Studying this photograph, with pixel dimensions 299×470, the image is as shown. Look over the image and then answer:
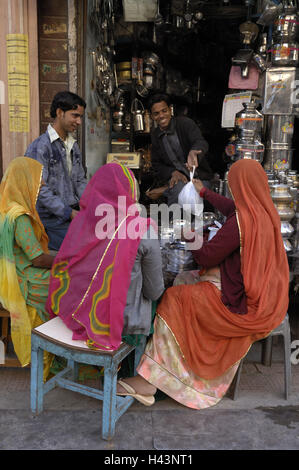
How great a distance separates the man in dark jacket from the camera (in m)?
3.79

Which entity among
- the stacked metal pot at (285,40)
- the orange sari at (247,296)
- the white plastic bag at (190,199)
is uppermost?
the stacked metal pot at (285,40)

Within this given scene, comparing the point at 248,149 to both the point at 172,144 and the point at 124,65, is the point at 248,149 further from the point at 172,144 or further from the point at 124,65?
the point at 124,65

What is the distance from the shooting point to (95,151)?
4.26m

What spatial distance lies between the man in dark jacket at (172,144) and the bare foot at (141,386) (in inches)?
71.3

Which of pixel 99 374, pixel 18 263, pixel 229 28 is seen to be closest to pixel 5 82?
pixel 18 263

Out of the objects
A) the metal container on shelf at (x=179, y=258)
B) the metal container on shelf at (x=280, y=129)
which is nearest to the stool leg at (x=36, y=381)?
the metal container on shelf at (x=179, y=258)

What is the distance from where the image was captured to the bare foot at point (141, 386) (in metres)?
2.28

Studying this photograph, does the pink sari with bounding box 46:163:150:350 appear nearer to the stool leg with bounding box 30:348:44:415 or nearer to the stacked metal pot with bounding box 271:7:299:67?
the stool leg with bounding box 30:348:44:415

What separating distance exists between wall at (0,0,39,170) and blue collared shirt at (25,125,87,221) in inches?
13.3

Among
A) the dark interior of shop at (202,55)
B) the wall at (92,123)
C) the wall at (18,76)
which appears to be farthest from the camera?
the dark interior of shop at (202,55)

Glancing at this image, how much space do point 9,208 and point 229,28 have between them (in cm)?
430

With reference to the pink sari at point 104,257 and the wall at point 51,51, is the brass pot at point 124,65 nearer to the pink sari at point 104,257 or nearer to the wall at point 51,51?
the wall at point 51,51

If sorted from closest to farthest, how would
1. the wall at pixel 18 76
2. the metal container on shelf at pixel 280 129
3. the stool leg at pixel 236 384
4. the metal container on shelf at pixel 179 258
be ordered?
1. the stool leg at pixel 236 384
2. the metal container on shelf at pixel 179 258
3. the wall at pixel 18 76
4. the metal container on shelf at pixel 280 129

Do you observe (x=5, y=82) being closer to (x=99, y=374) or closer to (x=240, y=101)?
(x=240, y=101)
